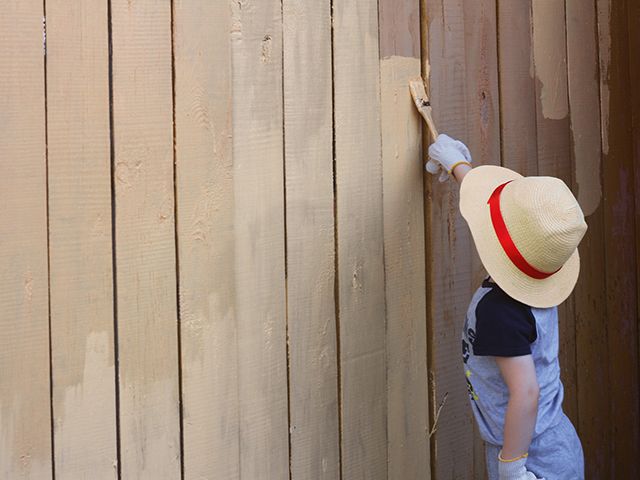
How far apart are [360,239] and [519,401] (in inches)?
24.6

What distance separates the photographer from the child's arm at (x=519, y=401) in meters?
2.43

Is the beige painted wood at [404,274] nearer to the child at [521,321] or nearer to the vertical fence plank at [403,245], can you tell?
the vertical fence plank at [403,245]

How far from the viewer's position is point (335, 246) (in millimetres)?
2688

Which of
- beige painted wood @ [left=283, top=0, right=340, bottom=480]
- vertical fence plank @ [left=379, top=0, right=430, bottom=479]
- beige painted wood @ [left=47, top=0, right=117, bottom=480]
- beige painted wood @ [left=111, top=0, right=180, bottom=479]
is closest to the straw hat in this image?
vertical fence plank @ [left=379, top=0, right=430, bottom=479]

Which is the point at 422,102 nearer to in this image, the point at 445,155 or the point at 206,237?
the point at 445,155

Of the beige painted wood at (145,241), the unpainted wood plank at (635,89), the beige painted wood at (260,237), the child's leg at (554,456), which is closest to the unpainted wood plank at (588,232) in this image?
the unpainted wood plank at (635,89)

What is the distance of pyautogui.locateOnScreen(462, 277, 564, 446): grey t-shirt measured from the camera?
245 cm

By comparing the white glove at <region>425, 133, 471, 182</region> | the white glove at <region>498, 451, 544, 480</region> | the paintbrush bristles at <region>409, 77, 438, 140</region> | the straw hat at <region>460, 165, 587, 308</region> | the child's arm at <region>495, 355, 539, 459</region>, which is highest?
the paintbrush bristles at <region>409, 77, 438, 140</region>

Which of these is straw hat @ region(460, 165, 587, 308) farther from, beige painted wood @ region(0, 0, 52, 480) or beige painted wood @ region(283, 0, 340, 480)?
beige painted wood @ region(0, 0, 52, 480)

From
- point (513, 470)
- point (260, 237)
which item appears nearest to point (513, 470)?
point (513, 470)

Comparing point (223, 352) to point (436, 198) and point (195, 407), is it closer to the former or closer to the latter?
point (195, 407)

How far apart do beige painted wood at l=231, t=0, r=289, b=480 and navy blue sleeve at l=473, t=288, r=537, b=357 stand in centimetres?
50

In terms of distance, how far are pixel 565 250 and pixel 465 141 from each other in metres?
0.65

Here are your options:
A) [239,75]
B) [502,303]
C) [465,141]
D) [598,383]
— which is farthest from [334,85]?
[598,383]
